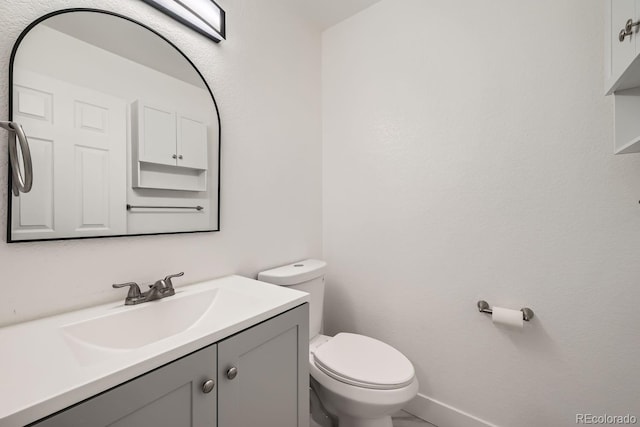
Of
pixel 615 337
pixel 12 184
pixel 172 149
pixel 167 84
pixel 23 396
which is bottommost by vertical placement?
pixel 615 337

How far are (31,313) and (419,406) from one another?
1.74m

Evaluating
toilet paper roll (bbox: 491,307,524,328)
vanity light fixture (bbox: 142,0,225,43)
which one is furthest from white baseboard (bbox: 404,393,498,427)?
vanity light fixture (bbox: 142,0,225,43)

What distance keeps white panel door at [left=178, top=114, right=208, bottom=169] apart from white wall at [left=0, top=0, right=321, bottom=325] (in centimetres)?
10

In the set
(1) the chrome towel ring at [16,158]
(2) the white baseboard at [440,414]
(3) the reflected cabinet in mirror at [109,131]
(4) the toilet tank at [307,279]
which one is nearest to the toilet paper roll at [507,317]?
(2) the white baseboard at [440,414]

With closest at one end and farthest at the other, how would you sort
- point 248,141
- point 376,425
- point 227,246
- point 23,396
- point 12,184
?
point 23,396 → point 12,184 → point 376,425 → point 227,246 → point 248,141

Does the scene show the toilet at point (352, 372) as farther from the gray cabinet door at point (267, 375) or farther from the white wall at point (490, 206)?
the white wall at point (490, 206)

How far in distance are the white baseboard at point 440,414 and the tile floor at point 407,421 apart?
0.02 meters

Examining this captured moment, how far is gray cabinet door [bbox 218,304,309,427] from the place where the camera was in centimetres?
69

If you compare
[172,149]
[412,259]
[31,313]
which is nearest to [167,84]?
[172,149]

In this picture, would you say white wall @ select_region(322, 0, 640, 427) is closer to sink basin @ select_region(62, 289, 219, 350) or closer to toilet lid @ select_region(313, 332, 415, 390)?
toilet lid @ select_region(313, 332, 415, 390)

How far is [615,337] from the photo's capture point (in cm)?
100

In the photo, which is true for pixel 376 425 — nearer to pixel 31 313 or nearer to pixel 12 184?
pixel 31 313

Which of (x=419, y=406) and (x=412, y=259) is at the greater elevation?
(x=412, y=259)

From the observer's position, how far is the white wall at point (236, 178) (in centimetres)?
74
